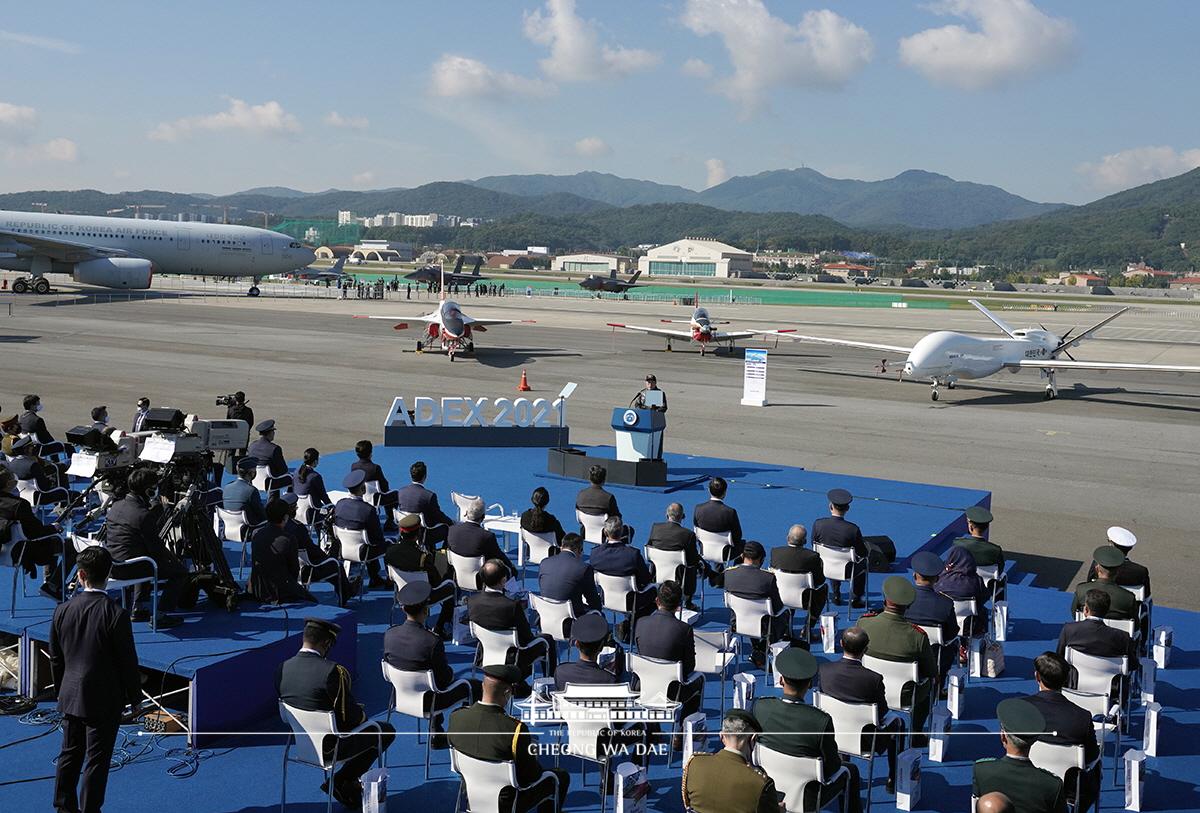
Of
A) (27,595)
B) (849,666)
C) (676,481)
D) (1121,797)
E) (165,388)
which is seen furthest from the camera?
(165,388)

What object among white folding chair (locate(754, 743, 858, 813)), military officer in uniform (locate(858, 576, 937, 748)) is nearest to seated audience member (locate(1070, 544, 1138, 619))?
military officer in uniform (locate(858, 576, 937, 748))

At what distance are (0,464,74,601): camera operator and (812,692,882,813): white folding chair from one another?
7159 mm

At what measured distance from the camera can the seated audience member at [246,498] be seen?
10875 millimetres

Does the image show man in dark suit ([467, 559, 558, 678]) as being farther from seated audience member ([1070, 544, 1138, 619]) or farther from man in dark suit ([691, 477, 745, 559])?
seated audience member ([1070, 544, 1138, 619])

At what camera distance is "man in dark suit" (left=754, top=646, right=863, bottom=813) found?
5.88 metres

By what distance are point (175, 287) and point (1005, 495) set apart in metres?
81.9

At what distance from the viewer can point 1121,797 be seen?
7219mm

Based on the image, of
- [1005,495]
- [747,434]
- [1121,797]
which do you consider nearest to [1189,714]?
[1121,797]

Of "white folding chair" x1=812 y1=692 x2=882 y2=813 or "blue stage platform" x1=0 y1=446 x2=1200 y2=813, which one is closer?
"white folding chair" x1=812 y1=692 x2=882 y2=813

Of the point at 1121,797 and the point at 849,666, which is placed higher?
the point at 849,666

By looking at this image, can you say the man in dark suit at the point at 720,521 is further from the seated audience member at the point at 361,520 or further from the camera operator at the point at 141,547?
the camera operator at the point at 141,547

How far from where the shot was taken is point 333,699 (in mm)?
6449

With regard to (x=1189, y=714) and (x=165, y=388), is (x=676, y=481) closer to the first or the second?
(x=1189, y=714)

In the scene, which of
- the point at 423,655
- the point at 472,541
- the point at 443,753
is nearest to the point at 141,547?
the point at 472,541
